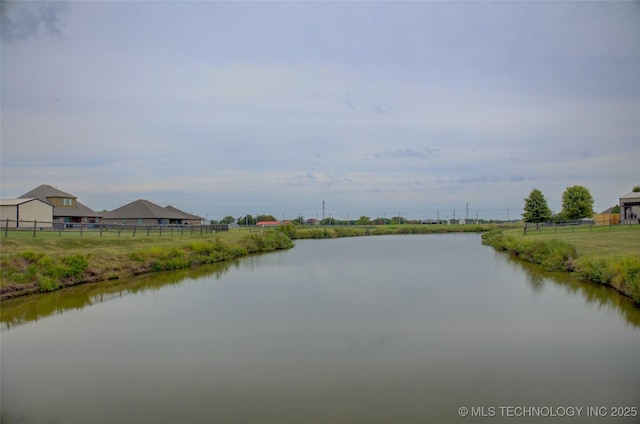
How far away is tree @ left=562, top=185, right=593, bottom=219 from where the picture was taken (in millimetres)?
50406

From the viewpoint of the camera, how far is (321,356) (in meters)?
8.50

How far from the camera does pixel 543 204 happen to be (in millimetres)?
54781

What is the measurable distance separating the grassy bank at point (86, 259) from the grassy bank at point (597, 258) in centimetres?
1786

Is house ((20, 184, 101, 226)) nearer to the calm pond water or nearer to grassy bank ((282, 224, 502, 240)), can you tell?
grassy bank ((282, 224, 502, 240))

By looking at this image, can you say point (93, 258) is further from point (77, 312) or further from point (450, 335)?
point (450, 335)

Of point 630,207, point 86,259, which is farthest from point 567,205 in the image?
point 86,259

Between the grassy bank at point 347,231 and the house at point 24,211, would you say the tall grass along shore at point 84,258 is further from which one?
the grassy bank at point 347,231

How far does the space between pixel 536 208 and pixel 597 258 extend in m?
40.1

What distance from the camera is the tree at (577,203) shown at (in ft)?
165

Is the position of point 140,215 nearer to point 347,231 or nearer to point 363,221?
point 347,231

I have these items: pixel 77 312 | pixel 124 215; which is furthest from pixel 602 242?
pixel 124 215

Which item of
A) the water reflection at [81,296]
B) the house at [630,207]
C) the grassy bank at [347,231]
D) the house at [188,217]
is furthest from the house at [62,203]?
the house at [630,207]

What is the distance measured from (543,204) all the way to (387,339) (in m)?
51.9

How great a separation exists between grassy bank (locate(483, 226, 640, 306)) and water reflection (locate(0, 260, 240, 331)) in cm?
1478
